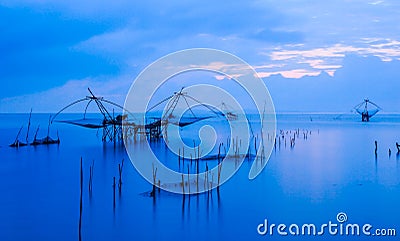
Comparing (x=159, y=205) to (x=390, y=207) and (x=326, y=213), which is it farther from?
(x=390, y=207)

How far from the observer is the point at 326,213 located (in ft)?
19.0

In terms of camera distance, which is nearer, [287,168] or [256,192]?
[256,192]

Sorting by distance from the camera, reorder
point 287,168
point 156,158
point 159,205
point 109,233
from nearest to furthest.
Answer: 1. point 109,233
2. point 159,205
3. point 287,168
4. point 156,158

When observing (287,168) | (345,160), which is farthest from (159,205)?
(345,160)

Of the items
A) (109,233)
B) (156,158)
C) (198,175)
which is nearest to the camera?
(109,233)

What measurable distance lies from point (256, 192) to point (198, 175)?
1021 mm

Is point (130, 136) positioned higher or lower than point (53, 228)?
higher
